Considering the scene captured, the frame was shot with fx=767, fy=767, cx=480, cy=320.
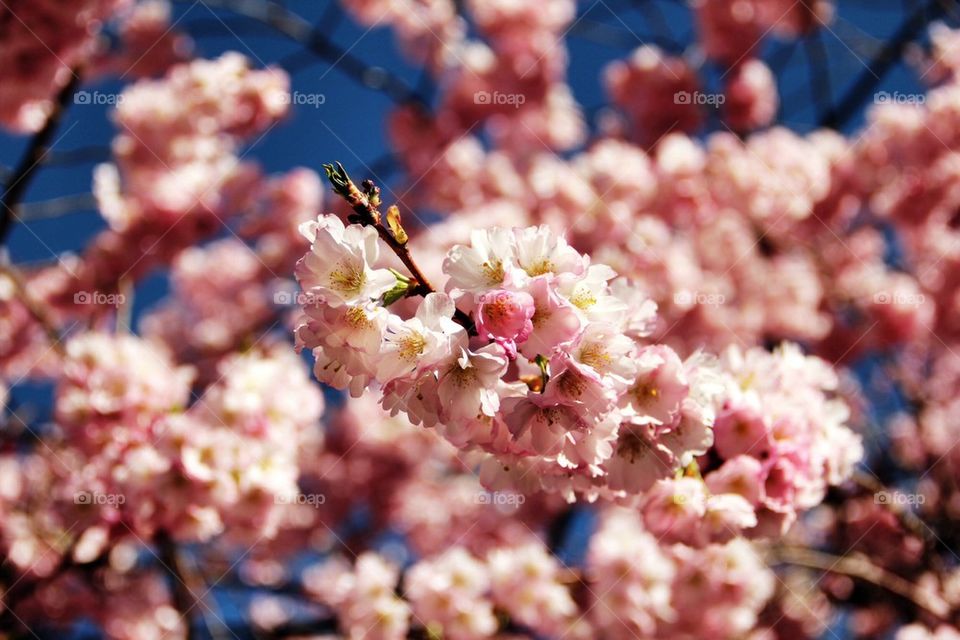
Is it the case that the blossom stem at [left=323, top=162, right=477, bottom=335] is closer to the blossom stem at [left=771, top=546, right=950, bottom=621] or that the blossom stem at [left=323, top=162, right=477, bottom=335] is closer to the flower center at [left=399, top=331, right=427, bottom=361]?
the flower center at [left=399, top=331, right=427, bottom=361]

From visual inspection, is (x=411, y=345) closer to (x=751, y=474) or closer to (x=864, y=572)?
(x=751, y=474)

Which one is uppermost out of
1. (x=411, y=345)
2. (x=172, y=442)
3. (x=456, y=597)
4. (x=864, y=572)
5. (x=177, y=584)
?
(x=411, y=345)

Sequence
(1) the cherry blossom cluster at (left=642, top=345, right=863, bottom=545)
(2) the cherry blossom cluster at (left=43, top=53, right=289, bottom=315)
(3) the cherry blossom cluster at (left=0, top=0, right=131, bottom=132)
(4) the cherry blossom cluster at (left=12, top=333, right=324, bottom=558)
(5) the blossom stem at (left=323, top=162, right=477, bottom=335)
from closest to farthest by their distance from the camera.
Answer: (5) the blossom stem at (left=323, top=162, right=477, bottom=335)
(1) the cherry blossom cluster at (left=642, top=345, right=863, bottom=545)
(4) the cherry blossom cluster at (left=12, top=333, right=324, bottom=558)
(3) the cherry blossom cluster at (left=0, top=0, right=131, bottom=132)
(2) the cherry blossom cluster at (left=43, top=53, right=289, bottom=315)

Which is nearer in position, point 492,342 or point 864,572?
point 492,342

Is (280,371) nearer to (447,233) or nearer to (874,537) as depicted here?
(447,233)

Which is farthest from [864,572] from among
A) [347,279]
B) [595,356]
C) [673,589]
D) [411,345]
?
[347,279]

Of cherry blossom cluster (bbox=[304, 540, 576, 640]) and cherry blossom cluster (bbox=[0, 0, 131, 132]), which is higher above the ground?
cherry blossom cluster (bbox=[0, 0, 131, 132])

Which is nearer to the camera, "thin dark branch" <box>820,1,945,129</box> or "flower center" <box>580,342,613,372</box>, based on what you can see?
"flower center" <box>580,342,613,372</box>

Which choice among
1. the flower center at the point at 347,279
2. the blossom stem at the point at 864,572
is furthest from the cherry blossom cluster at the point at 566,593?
the flower center at the point at 347,279

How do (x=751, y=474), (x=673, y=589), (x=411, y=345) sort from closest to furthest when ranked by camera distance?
1. (x=411, y=345)
2. (x=751, y=474)
3. (x=673, y=589)

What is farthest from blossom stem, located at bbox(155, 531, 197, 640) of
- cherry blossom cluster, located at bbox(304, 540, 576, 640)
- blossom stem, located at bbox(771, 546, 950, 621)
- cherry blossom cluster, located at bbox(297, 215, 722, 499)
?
blossom stem, located at bbox(771, 546, 950, 621)

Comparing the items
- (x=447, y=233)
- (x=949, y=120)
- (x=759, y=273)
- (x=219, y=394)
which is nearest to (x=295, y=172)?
(x=447, y=233)
